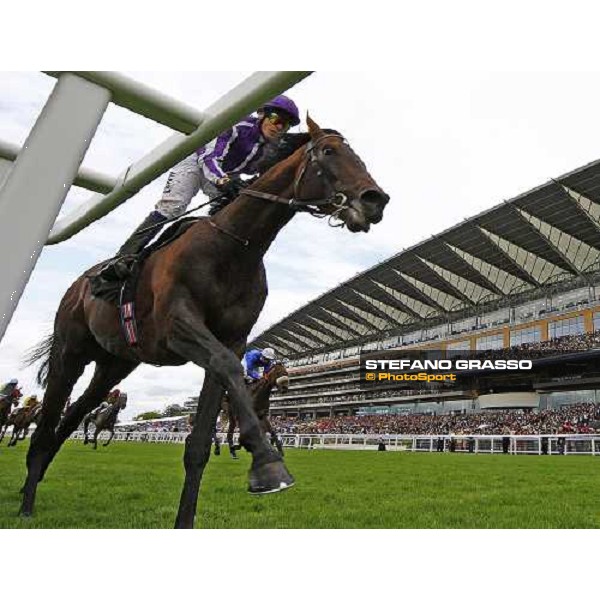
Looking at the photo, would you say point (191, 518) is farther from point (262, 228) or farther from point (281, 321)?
point (281, 321)

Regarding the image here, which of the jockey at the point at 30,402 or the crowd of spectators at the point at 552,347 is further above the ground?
the crowd of spectators at the point at 552,347

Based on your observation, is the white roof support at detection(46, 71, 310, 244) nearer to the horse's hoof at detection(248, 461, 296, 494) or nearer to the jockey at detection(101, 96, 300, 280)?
the jockey at detection(101, 96, 300, 280)

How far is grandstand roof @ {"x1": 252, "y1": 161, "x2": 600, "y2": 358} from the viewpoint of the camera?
112 feet

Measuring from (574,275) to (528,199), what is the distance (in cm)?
777

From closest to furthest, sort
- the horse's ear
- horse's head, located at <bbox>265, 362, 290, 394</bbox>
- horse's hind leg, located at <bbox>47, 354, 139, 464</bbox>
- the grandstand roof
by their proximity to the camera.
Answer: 1. the horse's ear
2. horse's hind leg, located at <bbox>47, 354, 139, 464</bbox>
3. horse's head, located at <bbox>265, 362, 290, 394</bbox>
4. the grandstand roof

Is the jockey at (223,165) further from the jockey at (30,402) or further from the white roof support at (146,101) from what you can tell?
the jockey at (30,402)

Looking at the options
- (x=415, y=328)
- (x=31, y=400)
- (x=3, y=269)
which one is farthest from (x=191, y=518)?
(x=415, y=328)

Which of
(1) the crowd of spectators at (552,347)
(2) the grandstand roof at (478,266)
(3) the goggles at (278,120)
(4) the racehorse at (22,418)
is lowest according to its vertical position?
(4) the racehorse at (22,418)

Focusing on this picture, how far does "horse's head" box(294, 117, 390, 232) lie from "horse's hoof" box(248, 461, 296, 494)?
1.05 m

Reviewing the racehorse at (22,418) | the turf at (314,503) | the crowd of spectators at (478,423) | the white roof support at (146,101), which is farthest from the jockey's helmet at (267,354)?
the crowd of spectators at (478,423)

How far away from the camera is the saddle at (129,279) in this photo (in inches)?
131

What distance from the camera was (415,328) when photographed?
52844 mm

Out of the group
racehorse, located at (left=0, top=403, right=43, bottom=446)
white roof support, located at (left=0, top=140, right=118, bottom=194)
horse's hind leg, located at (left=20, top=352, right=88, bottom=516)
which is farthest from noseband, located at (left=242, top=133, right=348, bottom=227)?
racehorse, located at (left=0, top=403, right=43, bottom=446)

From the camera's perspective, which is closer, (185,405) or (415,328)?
(415,328)
